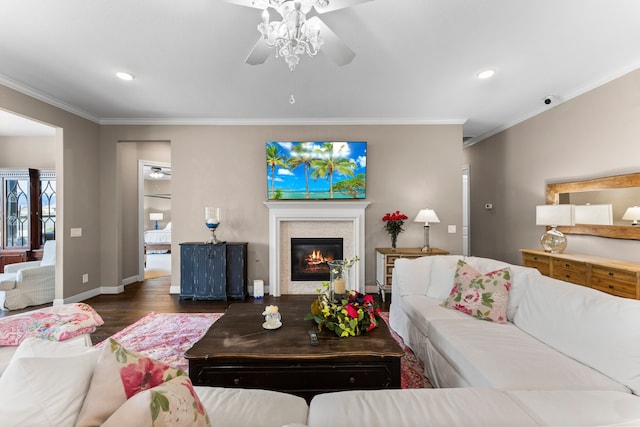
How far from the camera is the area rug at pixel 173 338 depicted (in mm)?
2143

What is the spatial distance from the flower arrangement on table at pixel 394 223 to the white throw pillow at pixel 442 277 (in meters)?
1.28

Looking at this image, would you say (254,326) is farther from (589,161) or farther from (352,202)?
(589,161)

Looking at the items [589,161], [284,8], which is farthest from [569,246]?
[284,8]

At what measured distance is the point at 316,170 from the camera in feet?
13.5

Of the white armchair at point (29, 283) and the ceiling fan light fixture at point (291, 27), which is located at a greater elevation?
the ceiling fan light fixture at point (291, 27)

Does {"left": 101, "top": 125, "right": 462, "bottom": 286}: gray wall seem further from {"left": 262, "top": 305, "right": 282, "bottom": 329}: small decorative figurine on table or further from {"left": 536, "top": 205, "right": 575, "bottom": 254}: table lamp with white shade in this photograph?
{"left": 262, "top": 305, "right": 282, "bottom": 329}: small decorative figurine on table

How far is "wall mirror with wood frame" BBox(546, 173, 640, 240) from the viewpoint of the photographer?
2.70 metres

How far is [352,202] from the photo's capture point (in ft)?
13.3

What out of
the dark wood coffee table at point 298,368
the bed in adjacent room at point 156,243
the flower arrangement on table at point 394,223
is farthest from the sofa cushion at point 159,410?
the bed in adjacent room at point 156,243

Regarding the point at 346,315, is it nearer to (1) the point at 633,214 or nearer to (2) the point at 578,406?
(2) the point at 578,406

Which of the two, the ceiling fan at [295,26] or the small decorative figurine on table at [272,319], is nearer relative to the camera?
the ceiling fan at [295,26]

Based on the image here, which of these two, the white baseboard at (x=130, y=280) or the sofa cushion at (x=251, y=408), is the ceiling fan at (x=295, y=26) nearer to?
the sofa cushion at (x=251, y=408)

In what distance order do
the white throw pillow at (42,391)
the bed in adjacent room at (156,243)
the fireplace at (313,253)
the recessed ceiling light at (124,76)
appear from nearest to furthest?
the white throw pillow at (42,391) → the recessed ceiling light at (124,76) → the fireplace at (313,253) → the bed in adjacent room at (156,243)

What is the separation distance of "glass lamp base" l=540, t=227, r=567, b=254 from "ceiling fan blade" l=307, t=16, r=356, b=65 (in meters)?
3.38
